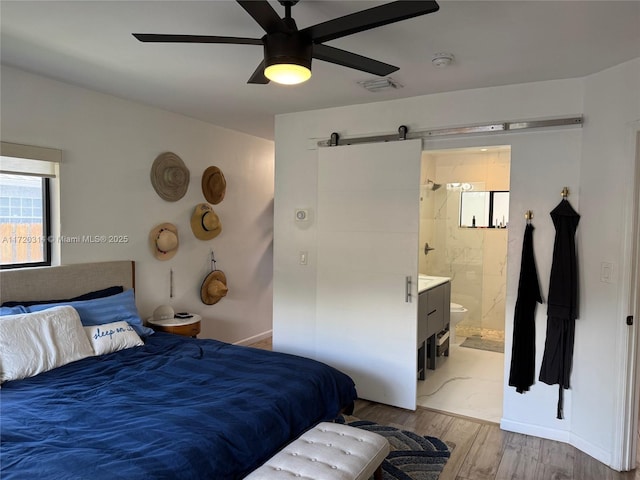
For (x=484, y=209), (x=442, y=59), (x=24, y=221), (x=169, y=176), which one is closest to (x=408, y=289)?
(x=442, y=59)

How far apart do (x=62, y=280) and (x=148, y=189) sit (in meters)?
1.12

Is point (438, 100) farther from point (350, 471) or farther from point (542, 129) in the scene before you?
point (350, 471)

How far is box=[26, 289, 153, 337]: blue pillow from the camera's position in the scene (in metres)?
3.09

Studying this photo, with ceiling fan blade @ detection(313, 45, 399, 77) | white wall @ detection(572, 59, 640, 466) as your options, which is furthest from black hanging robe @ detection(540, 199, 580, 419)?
ceiling fan blade @ detection(313, 45, 399, 77)

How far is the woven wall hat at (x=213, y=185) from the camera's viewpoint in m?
4.58

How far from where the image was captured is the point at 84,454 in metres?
1.70

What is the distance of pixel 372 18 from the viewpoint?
62.6 inches

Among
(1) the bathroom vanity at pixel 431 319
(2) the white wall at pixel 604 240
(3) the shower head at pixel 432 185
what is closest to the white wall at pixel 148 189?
(3) the shower head at pixel 432 185

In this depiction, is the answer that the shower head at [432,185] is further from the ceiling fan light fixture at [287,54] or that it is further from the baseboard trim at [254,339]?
Result: the ceiling fan light fixture at [287,54]

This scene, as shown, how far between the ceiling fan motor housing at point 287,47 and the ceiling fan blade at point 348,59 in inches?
5.3

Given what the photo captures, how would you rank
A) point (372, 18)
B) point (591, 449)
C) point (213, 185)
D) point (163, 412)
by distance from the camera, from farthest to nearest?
point (213, 185) < point (591, 449) < point (163, 412) < point (372, 18)

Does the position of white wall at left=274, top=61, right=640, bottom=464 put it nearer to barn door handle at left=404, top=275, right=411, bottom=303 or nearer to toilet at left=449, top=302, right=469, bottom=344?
barn door handle at left=404, top=275, right=411, bottom=303

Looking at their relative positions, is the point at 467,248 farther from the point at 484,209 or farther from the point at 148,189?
the point at 148,189

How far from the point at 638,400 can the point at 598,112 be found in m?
1.85
